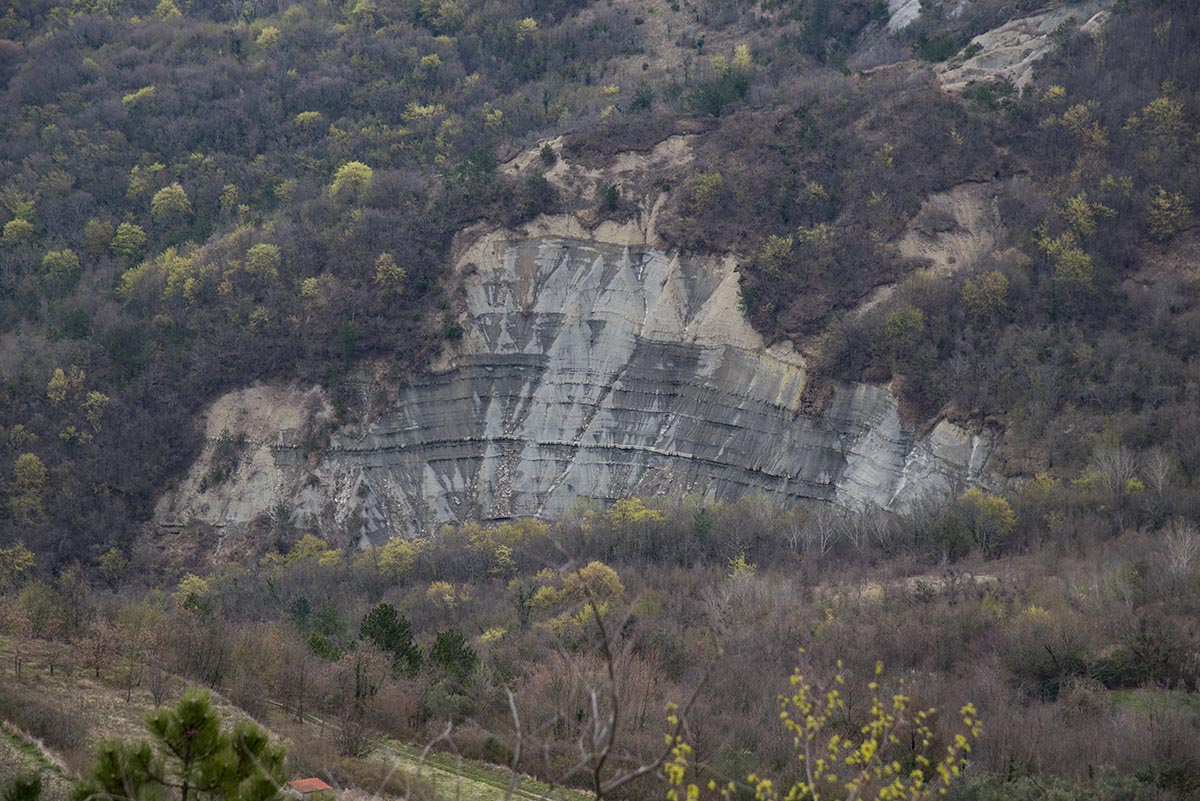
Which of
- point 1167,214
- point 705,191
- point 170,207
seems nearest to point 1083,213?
point 1167,214

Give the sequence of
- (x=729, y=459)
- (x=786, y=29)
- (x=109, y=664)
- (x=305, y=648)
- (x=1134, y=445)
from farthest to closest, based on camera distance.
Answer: (x=786, y=29) → (x=729, y=459) → (x=1134, y=445) → (x=305, y=648) → (x=109, y=664)

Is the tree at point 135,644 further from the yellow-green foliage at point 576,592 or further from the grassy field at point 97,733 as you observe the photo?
the yellow-green foliage at point 576,592

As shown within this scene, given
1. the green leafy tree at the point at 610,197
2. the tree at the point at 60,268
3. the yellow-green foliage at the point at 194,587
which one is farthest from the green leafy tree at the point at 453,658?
the tree at the point at 60,268

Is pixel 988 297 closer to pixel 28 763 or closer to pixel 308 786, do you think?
pixel 308 786

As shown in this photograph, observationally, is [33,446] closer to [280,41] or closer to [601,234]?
[601,234]

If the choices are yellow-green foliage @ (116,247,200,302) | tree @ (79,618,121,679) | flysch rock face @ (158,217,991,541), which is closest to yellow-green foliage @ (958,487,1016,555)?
flysch rock face @ (158,217,991,541)

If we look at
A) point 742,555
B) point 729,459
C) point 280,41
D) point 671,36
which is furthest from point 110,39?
point 742,555

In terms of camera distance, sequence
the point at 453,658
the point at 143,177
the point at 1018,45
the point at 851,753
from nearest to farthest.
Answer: the point at 851,753 < the point at 453,658 < the point at 1018,45 < the point at 143,177
